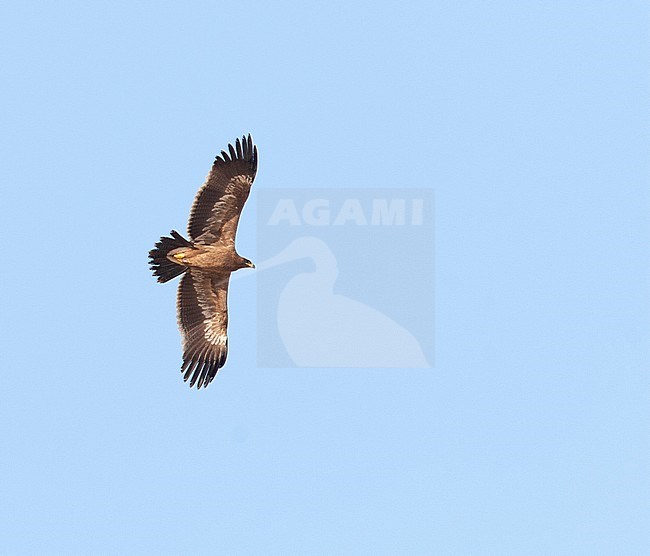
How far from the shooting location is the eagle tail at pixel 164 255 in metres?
19.5

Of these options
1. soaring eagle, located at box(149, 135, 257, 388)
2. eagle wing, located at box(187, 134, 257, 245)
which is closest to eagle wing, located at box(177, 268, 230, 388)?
soaring eagle, located at box(149, 135, 257, 388)

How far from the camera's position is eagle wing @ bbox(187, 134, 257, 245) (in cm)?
1988

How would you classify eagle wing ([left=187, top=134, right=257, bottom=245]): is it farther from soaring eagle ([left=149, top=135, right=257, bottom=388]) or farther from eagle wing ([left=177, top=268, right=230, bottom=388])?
eagle wing ([left=177, top=268, right=230, bottom=388])

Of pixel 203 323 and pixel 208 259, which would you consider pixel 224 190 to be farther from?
pixel 203 323

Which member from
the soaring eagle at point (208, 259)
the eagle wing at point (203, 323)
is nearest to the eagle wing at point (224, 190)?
the soaring eagle at point (208, 259)

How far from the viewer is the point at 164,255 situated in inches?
771

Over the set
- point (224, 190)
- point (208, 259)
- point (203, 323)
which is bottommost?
point (203, 323)

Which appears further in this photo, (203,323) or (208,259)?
(203,323)

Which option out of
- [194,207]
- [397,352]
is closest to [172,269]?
[194,207]

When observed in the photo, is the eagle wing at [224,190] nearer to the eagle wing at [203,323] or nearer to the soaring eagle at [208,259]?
the soaring eagle at [208,259]

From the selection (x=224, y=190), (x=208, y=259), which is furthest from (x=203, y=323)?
(x=224, y=190)

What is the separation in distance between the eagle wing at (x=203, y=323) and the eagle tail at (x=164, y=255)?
688 mm

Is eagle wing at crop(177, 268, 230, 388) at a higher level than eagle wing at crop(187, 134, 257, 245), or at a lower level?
lower

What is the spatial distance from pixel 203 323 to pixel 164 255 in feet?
5.10
